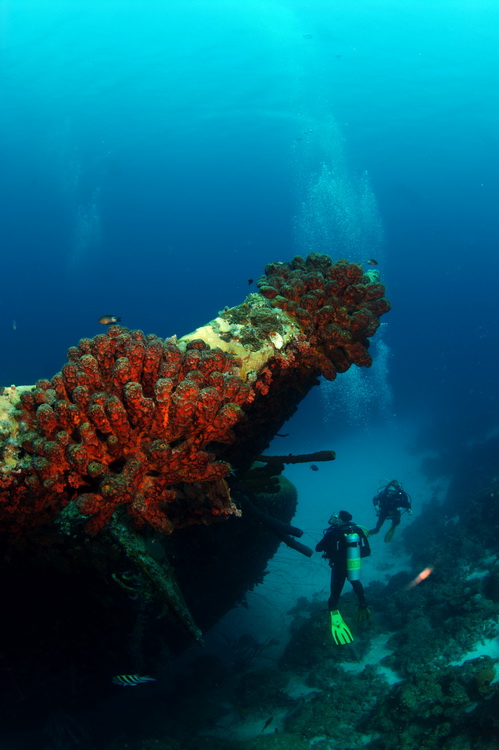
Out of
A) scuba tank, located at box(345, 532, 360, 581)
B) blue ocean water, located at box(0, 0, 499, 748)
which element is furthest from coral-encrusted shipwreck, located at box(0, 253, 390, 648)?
blue ocean water, located at box(0, 0, 499, 748)

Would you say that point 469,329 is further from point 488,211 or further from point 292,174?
point 292,174

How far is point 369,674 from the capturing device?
375 inches

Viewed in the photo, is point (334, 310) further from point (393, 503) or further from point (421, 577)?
point (421, 577)

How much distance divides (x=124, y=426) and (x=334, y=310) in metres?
3.06

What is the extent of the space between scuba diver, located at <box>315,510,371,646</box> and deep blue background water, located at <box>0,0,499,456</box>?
114 ft

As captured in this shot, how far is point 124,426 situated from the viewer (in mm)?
2975

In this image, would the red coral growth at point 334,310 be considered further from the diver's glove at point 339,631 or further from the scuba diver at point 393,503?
the scuba diver at point 393,503

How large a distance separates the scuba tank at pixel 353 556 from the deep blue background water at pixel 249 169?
115ft

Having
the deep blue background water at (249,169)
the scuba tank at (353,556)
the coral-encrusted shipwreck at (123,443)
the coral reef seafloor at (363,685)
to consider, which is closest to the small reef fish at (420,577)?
the coral reef seafloor at (363,685)

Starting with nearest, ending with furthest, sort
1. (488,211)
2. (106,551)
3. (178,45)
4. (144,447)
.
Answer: (144,447), (106,551), (178,45), (488,211)

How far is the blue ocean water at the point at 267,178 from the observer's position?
42.8 m

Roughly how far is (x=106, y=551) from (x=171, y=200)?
256 ft

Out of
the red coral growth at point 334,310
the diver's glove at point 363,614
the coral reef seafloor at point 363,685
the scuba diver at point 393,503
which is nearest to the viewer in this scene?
the red coral growth at point 334,310

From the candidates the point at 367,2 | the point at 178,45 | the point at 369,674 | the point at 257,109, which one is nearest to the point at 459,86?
the point at 367,2
